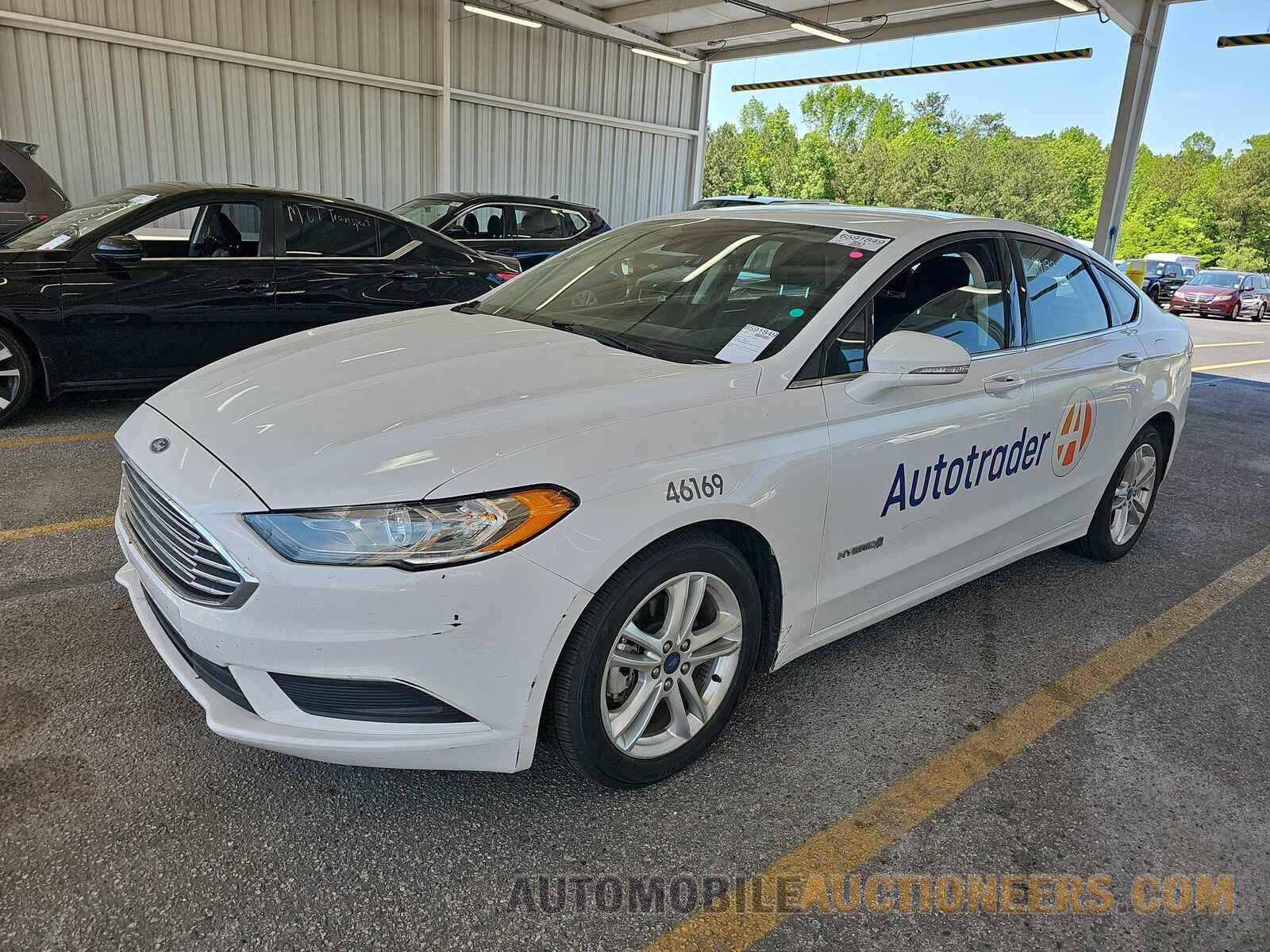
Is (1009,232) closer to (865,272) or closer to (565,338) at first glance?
(865,272)

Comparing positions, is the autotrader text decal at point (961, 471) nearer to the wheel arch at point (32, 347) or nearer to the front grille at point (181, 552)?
the front grille at point (181, 552)

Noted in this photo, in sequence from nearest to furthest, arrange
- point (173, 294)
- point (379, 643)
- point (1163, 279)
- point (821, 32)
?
1. point (379, 643)
2. point (173, 294)
3. point (821, 32)
4. point (1163, 279)

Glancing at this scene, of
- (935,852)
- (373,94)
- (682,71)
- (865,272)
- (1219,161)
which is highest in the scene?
(1219,161)

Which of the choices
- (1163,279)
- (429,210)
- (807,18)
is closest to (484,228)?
(429,210)

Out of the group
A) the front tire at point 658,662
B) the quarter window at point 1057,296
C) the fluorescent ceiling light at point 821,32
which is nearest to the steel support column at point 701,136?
the fluorescent ceiling light at point 821,32

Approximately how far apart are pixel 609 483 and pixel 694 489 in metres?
0.25

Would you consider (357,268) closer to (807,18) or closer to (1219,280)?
(807,18)

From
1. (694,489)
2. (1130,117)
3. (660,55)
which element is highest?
(660,55)

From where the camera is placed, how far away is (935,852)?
87.9 inches

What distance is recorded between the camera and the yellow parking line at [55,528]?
3.75 meters

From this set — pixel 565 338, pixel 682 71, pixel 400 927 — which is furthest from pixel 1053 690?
pixel 682 71

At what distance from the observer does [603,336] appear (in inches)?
112

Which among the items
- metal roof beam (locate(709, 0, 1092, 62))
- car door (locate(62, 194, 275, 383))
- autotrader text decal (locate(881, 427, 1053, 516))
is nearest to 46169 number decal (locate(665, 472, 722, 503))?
autotrader text decal (locate(881, 427, 1053, 516))

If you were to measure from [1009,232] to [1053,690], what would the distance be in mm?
1708
